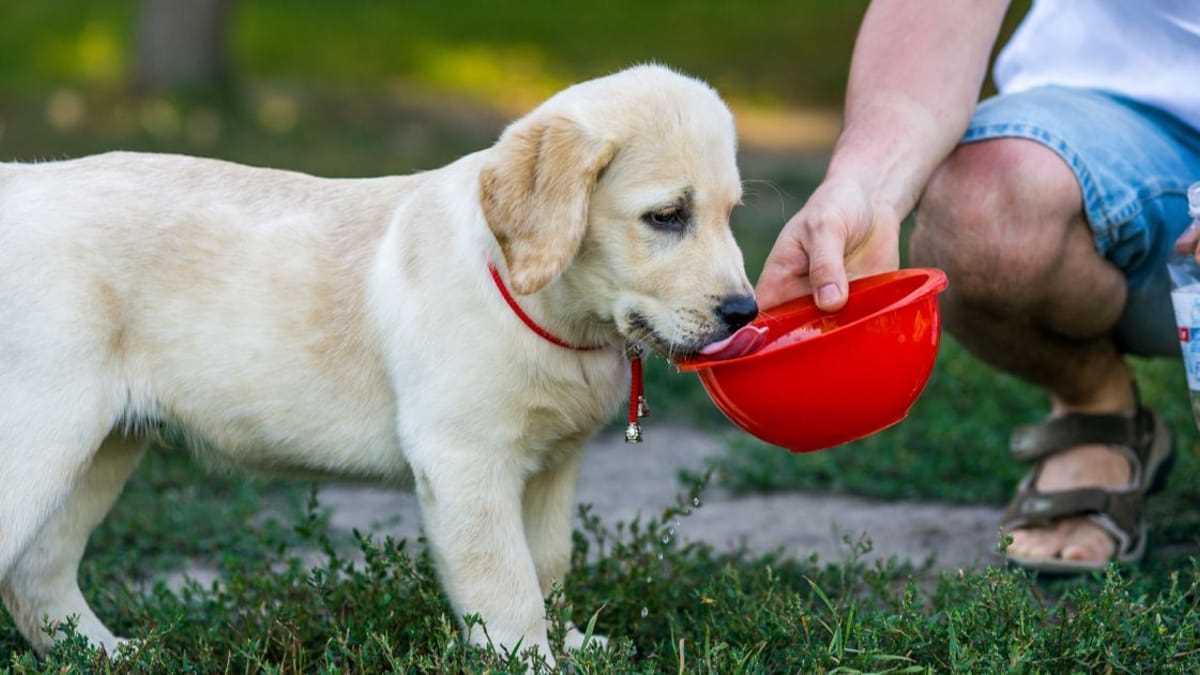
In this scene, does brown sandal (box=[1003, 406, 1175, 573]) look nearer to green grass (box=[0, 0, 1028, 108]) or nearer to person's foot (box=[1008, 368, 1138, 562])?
person's foot (box=[1008, 368, 1138, 562])

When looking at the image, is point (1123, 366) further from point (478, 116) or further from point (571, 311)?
point (478, 116)

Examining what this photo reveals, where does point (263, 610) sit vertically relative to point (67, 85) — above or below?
above

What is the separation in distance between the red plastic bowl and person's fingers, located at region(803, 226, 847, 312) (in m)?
0.07

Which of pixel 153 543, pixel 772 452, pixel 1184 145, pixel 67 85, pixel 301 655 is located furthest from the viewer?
pixel 67 85

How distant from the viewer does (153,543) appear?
3.88 m

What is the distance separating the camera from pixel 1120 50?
12.1 ft

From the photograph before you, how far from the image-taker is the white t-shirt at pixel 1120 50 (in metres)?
3.56

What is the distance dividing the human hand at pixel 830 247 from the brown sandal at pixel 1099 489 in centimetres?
95

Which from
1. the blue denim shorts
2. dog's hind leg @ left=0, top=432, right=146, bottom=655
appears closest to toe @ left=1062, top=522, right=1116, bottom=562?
the blue denim shorts

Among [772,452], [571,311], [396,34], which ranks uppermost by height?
[571,311]

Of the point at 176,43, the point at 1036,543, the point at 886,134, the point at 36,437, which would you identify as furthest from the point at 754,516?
the point at 176,43

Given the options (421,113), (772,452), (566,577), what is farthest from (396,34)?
(566,577)

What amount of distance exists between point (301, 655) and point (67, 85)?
10099 mm

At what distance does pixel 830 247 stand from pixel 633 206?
41cm
